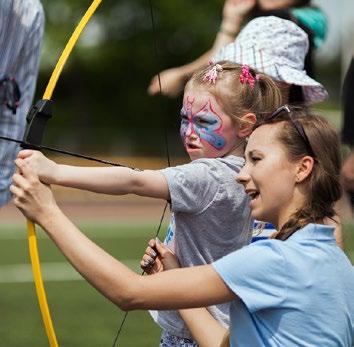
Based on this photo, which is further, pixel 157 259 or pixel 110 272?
pixel 157 259

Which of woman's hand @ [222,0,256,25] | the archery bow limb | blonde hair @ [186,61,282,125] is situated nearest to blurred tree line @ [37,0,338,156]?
woman's hand @ [222,0,256,25]

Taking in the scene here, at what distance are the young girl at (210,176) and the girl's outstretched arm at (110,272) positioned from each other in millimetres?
370

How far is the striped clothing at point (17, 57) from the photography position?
177 inches

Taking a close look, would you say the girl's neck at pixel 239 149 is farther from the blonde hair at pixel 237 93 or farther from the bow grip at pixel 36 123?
the bow grip at pixel 36 123

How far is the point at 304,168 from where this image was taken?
288 cm

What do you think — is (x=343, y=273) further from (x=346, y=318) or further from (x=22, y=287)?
(x=22, y=287)

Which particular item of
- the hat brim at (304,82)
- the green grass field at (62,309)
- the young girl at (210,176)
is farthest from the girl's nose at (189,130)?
the green grass field at (62,309)

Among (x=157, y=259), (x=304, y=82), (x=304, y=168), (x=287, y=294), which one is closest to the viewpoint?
(x=287, y=294)

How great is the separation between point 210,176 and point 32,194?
714mm

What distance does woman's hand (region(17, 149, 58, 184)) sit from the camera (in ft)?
9.09

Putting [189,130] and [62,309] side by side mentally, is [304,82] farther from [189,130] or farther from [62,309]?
[62,309]

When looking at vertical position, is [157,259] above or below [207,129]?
below

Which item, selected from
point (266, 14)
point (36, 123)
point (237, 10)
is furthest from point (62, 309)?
point (36, 123)

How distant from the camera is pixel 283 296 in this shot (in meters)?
2.71
